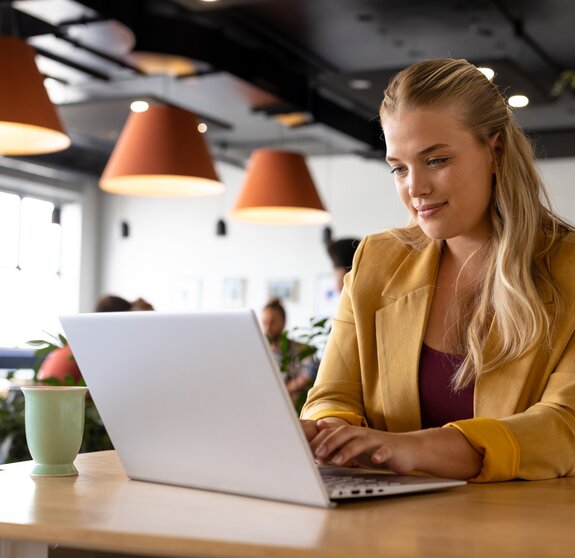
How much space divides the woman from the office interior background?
1.34 ft

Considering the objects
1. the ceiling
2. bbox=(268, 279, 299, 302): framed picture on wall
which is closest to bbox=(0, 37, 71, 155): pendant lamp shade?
the ceiling

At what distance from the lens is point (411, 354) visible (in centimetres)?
177

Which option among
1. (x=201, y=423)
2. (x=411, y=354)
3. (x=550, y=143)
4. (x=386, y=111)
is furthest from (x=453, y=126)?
(x=550, y=143)

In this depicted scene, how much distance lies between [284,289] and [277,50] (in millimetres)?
4776

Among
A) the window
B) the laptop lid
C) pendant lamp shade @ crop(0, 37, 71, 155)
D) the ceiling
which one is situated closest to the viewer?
the laptop lid

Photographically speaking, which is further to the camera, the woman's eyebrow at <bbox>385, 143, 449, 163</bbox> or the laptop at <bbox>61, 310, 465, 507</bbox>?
the woman's eyebrow at <bbox>385, 143, 449, 163</bbox>

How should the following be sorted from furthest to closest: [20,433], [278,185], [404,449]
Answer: [278,185] < [20,433] < [404,449]

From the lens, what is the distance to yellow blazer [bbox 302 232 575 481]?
1.51 m

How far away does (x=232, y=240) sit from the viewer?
12.8 metres

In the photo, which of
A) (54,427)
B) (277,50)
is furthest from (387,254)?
(277,50)

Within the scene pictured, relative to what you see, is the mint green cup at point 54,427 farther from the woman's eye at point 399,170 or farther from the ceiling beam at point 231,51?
the ceiling beam at point 231,51

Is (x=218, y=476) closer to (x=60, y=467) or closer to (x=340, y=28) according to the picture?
(x=60, y=467)

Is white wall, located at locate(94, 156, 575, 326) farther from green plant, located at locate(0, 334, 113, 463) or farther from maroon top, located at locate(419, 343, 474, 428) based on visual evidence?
maroon top, located at locate(419, 343, 474, 428)

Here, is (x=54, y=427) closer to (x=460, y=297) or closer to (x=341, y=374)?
(x=341, y=374)
